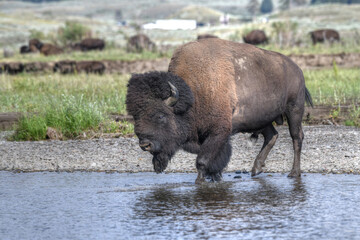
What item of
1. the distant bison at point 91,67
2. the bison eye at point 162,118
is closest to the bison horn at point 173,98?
the bison eye at point 162,118

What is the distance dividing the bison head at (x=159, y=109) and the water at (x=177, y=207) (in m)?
0.63

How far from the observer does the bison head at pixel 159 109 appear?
698cm

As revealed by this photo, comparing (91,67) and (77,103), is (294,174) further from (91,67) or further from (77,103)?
(91,67)

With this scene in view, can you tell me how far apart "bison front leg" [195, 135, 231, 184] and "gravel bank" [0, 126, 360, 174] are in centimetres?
140

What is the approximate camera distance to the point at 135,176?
8.79 meters

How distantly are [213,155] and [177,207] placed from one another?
1.21 meters

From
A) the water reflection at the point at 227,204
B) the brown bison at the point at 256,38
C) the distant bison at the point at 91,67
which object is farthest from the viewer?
the brown bison at the point at 256,38

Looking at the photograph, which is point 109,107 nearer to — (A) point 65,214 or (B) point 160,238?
(A) point 65,214

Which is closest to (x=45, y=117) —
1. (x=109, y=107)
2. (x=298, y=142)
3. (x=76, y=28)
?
(x=109, y=107)

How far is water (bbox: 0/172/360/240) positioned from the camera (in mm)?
5629

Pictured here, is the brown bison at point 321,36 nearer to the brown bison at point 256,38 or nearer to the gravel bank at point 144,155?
the brown bison at point 256,38

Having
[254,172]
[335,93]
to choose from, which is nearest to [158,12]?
[335,93]

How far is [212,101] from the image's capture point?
7621mm

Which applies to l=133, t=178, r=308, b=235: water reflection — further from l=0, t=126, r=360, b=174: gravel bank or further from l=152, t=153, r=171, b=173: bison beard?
l=0, t=126, r=360, b=174: gravel bank
